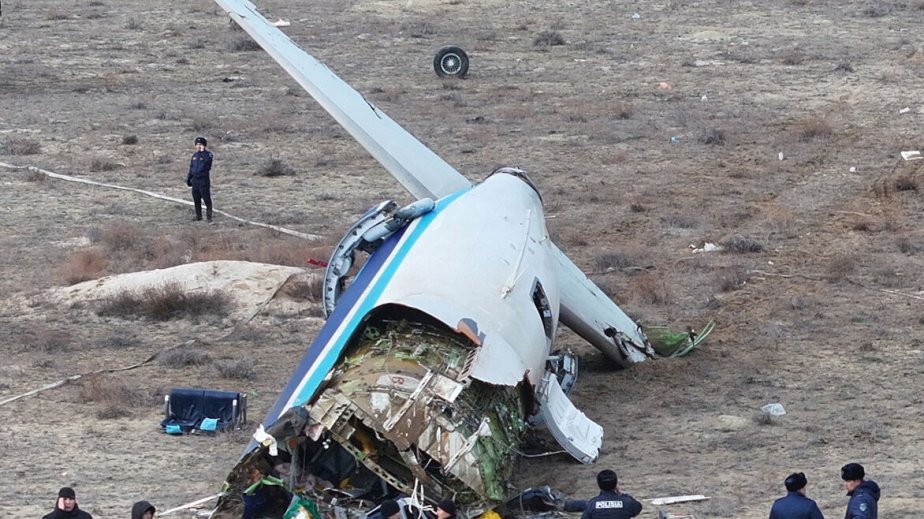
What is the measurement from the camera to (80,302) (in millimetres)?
27328

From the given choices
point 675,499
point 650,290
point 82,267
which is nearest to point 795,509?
point 675,499

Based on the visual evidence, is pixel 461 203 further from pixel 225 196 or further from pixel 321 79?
pixel 225 196

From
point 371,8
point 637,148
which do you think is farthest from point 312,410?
point 371,8

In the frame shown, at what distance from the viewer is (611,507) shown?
612 inches

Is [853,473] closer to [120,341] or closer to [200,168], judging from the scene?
[120,341]

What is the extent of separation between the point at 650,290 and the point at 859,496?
13101 millimetres

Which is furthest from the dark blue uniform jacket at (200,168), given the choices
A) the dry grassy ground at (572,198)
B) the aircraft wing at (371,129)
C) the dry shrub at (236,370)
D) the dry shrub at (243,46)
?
the dry shrub at (243,46)

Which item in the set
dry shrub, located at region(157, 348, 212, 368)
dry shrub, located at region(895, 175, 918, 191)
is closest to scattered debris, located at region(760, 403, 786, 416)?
dry shrub, located at region(157, 348, 212, 368)

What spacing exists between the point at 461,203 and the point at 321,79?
16.1 ft

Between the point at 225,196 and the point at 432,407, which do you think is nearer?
the point at 432,407

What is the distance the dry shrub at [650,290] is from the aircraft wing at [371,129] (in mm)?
4888

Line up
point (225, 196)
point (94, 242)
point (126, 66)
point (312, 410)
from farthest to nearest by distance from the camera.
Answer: point (126, 66), point (225, 196), point (94, 242), point (312, 410)

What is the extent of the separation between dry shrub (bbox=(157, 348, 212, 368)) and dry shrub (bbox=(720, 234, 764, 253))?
11.3m

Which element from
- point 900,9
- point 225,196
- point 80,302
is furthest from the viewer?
point 900,9
